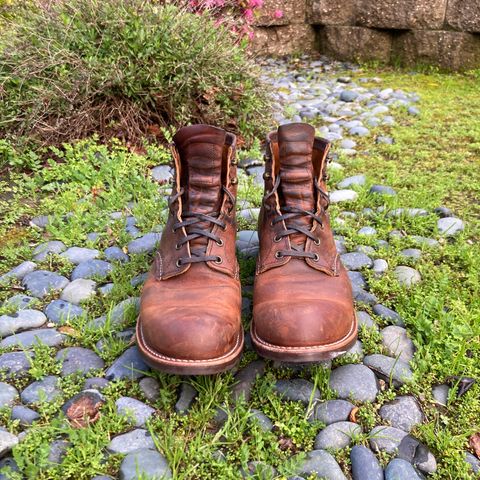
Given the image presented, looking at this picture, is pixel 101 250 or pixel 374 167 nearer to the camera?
pixel 101 250

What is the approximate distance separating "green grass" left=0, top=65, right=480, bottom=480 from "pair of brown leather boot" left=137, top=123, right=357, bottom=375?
15 centimetres

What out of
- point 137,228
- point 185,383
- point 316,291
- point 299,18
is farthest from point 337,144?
point 299,18

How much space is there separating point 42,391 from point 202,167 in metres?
0.93

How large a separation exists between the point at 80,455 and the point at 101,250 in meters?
1.19

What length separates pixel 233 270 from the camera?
191 cm

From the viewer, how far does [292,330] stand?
5.31 ft

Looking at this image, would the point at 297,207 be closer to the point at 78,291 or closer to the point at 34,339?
the point at 78,291

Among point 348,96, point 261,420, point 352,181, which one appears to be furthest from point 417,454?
point 348,96

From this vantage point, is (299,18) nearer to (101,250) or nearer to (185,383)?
(101,250)

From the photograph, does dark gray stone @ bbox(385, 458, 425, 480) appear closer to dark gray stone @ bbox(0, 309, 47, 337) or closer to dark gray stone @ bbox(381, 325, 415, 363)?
dark gray stone @ bbox(381, 325, 415, 363)

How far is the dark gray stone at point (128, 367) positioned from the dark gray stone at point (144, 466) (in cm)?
30

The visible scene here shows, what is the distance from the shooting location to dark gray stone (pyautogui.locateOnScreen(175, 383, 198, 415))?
1.63 m

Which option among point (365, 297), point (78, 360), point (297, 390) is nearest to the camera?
point (297, 390)

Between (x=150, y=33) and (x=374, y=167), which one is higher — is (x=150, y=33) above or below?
above
